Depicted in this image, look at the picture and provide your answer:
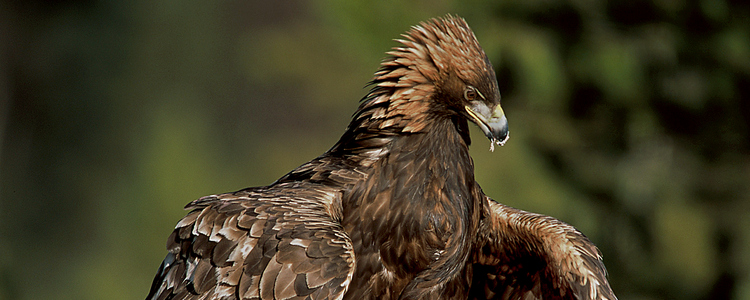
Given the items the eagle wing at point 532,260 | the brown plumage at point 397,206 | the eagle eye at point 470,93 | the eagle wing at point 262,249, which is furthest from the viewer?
the eagle wing at point 532,260

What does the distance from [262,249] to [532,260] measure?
4.45 ft

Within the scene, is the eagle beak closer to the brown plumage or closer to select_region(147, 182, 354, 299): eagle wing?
the brown plumage

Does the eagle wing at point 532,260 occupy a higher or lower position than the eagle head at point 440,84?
lower

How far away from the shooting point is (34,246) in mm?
6141

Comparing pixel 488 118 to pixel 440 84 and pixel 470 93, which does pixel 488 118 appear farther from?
pixel 440 84

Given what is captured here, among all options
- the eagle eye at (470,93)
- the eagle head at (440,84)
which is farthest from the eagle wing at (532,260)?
the eagle eye at (470,93)

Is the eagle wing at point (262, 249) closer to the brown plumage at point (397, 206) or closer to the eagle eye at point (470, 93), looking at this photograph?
the brown plumage at point (397, 206)

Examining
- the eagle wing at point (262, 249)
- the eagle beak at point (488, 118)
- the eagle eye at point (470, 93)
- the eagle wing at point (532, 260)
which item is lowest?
the eagle wing at point (532, 260)

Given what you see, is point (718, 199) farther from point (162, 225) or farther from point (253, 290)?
point (253, 290)

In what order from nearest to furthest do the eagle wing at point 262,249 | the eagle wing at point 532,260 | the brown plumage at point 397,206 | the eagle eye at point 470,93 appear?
the eagle wing at point 262,249, the brown plumage at point 397,206, the eagle eye at point 470,93, the eagle wing at point 532,260

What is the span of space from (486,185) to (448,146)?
3706mm

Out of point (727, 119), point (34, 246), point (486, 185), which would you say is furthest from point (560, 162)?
point (34, 246)

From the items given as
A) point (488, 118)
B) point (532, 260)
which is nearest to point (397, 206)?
point (488, 118)

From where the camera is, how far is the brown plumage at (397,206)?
7.97ft
